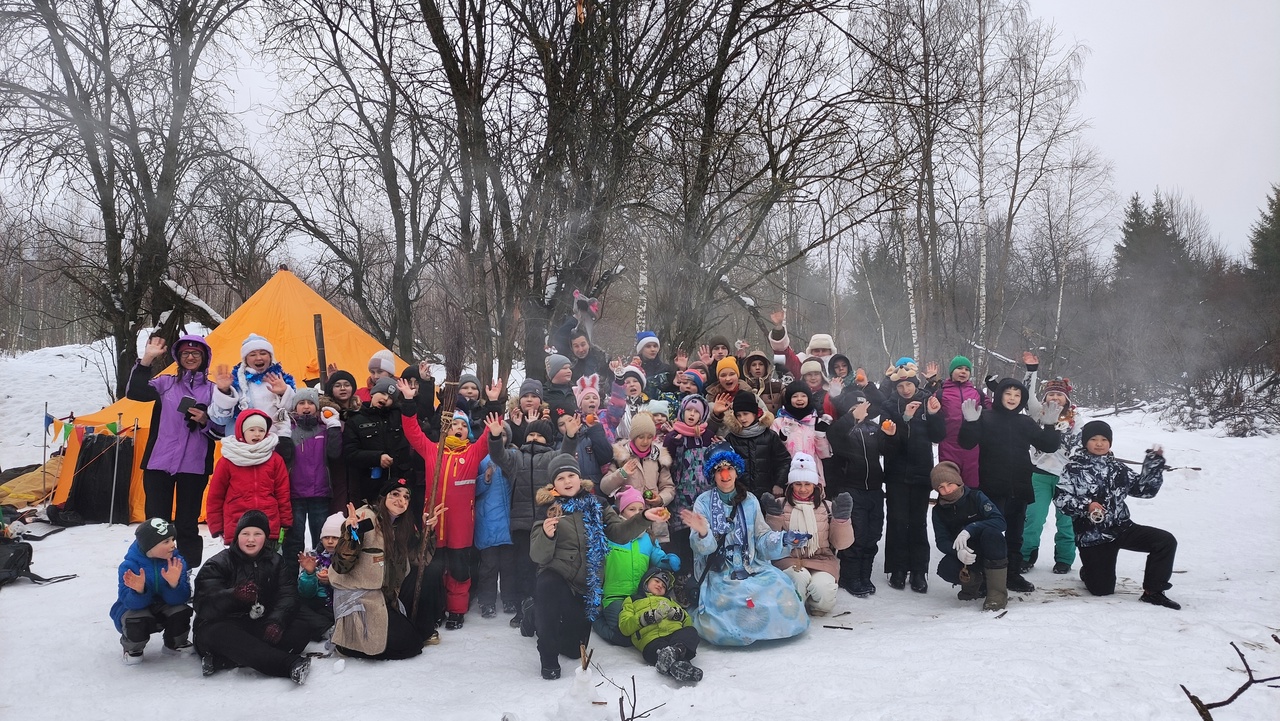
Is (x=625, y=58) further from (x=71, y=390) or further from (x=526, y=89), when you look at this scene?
(x=71, y=390)

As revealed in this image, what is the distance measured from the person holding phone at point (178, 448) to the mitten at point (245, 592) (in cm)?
120

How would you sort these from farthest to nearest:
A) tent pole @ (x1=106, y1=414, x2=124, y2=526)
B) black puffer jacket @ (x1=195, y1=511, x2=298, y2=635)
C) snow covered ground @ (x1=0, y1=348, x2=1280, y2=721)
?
tent pole @ (x1=106, y1=414, x2=124, y2=526) → black puffer jacket @ (x1=195, y1=511, x2=298, y2=635) → snow covered ground @ (x1=0, y1=348, x2=1280, y2=721)

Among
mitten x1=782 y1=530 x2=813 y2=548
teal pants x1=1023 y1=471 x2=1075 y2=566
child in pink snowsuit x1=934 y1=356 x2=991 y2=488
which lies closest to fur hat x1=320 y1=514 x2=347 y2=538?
mitten x1=782 y1=530 x2=813 y2=548

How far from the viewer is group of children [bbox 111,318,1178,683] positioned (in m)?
4.22

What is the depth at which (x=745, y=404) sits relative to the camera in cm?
519

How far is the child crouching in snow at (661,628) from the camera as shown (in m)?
3.72

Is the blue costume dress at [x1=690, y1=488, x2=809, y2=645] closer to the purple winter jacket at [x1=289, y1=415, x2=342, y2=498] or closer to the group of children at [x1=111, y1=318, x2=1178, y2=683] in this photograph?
the group of children at [x1=111, y1=318, x2=1178, y2=683]

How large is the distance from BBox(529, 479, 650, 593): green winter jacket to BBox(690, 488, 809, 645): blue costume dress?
0.46m

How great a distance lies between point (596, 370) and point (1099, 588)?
4822mm

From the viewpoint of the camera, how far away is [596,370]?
23.9 feet

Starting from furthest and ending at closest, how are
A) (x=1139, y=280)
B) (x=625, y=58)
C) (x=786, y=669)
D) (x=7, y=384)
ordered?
1. (x=1139, y=280)
2. (x=7, y=384)
3. (x=625, y=58)
4. (x=786, y=669)

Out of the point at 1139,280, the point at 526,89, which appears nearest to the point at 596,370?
the point at 526,89

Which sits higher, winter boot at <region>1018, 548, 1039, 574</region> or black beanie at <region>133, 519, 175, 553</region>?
black beanie at <region>133, 519, 175, 553</region>

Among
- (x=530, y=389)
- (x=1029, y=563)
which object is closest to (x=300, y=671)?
(x=530, y=389)
